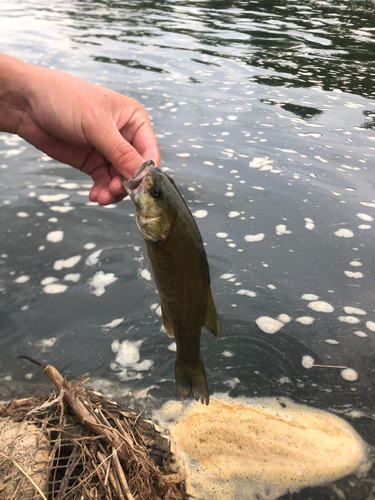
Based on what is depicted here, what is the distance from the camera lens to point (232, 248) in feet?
17.1

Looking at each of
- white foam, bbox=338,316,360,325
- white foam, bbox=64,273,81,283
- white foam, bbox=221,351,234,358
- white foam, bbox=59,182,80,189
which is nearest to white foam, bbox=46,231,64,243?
white foam, bbox=64,273,81,283

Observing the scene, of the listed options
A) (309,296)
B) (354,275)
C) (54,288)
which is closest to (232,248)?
(309,296)

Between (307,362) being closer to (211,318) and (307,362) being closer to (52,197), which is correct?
(211,318)

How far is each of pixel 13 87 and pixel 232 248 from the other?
124 inches

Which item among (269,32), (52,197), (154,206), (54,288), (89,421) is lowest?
(54,288)

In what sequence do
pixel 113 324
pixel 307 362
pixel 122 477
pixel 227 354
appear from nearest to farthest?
pixel 122 477 → pixel 307 362 → pixel 227 354 → pixel 113 324

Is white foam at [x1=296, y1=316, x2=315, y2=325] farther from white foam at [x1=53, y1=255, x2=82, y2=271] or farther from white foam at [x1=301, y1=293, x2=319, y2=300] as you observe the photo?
white foam at [x1=53, y1=255, x2=82, y2=271]

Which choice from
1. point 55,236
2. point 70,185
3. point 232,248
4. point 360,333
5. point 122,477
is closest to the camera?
point 122,477

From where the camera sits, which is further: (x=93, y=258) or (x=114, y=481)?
(x=93, y=258)

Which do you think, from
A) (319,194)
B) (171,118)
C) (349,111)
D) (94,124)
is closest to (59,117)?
(94,124)

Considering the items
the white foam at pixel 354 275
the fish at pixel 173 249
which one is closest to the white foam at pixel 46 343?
the fish at pixel 173 249

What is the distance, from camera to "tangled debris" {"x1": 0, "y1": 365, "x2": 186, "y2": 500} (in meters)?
2.27

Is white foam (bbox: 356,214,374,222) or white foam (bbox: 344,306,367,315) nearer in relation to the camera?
white foam (bbox: 344,306,367,315)

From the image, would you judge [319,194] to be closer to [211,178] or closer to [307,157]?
[307,157]
